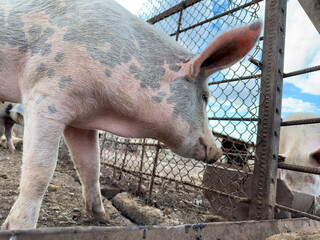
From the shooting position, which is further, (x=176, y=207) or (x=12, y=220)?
(x=176, y=207)

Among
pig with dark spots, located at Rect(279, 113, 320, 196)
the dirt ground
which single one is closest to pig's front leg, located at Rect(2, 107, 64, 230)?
the dirt ground

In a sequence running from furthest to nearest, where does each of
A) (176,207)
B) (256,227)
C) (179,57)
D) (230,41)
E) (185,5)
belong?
(185,5) < (176,207) < (179,57) < (230,41) < (256,227)

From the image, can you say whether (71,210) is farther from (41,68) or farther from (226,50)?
(226,50)

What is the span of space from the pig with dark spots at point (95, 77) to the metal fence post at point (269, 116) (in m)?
0.39

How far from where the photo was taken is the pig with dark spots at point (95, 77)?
1687 mm

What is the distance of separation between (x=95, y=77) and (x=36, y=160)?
0.64 m

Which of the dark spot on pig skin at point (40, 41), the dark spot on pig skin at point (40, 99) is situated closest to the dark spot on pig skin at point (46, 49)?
the dark spot on pig skin at point (40, 41)

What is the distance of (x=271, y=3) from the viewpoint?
7.79 ft

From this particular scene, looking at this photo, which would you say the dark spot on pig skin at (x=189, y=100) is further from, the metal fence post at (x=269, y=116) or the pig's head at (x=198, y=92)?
the metal fence post at (x=269, y=116)

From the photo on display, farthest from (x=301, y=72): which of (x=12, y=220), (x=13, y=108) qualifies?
(x=13, y=108)

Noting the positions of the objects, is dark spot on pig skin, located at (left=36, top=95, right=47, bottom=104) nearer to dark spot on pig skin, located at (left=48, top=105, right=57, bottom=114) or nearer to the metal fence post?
dark spot on pig skin, located at (left=48, top=105, right=57, bottom=114)

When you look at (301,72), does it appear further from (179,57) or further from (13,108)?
(13,108)

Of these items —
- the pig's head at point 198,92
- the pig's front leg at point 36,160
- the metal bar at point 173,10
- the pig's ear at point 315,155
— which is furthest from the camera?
the metal bar at point 173,10

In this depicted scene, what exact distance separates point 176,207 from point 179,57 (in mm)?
1750
